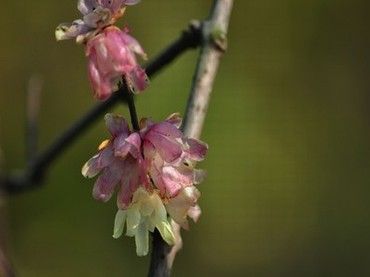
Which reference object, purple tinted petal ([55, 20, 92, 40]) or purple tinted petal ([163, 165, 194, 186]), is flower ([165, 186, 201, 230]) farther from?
purple tinted petal ([55, 20, 92, 40])

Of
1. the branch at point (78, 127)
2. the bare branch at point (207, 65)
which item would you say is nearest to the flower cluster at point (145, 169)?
the bare branch at point (207, 65)

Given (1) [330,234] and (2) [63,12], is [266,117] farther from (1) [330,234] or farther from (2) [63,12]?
(2) [63,12]

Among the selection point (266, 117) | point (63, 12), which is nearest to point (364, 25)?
point (266, 117)

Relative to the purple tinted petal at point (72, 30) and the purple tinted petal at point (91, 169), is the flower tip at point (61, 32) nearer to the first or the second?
the purple tinted petal at point (72, 30)

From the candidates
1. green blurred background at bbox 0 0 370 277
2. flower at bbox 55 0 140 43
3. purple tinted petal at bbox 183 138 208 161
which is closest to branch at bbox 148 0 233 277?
purple tinted petal at bbox 183 138 208 161

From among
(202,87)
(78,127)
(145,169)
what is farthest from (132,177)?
(78,127)

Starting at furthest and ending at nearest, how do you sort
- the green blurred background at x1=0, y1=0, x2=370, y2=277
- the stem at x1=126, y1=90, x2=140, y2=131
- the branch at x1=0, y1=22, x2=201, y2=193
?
1. the green blurred background at x1=0, y1=0, x2=370, y2=277
2. the branch at x1=0, y1=22, x2=201, y2=193
3. the stem at x1=126, y1=90, x2=140, y2=131

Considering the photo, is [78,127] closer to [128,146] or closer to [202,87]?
[202,87]
